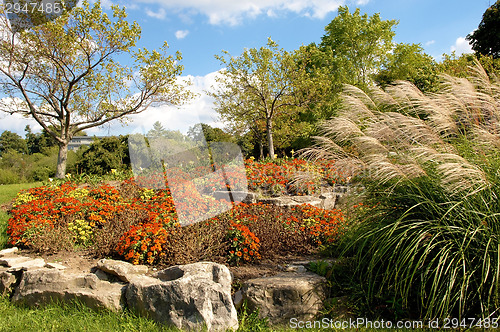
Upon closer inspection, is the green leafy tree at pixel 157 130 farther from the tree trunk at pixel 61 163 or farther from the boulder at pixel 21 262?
the tree trunk at pixel 61 163

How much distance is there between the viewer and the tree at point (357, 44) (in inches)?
774

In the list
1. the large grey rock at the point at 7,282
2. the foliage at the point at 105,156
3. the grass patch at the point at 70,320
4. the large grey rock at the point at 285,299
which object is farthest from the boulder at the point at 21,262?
the foliage at the point at 105,156

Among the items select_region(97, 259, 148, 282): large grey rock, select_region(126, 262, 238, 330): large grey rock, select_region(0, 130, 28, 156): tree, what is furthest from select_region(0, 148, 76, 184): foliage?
select_region(0, 130, 28, 156): tree

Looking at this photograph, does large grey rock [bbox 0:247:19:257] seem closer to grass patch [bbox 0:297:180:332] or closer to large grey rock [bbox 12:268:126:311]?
large grey rock [bbox 12:268:126:311]

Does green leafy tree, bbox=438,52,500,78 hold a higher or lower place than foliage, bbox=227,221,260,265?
higher

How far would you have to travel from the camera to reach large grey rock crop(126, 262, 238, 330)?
2.97 m

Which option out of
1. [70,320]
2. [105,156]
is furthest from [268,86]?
[70,320]

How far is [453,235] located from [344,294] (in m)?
1.19

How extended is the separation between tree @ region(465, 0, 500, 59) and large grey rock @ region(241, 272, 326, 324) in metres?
26.2

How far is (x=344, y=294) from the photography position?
3.32 m

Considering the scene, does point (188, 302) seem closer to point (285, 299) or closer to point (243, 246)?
point (285, 299)

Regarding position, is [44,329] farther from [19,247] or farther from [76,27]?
[76,27]

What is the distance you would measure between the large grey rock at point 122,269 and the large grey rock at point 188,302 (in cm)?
44

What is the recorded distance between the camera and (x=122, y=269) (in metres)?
3.67
